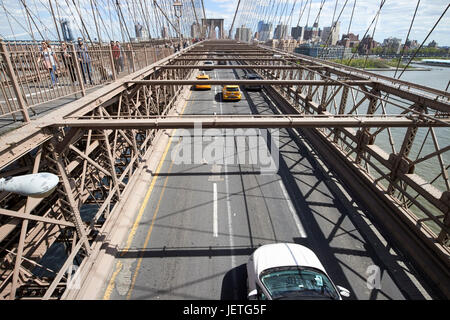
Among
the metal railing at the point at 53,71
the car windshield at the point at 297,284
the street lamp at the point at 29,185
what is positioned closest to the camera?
the street lamp at the point at 29,185

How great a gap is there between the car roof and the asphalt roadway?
107 cm

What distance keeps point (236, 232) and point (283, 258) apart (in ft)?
8.93

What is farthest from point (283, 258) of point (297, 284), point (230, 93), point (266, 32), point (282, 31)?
→ point (266, 32)

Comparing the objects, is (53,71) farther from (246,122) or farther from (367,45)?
(367,45)

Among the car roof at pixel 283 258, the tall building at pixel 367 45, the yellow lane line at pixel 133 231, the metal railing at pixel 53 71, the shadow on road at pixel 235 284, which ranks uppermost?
the tall building at pixel 367 45

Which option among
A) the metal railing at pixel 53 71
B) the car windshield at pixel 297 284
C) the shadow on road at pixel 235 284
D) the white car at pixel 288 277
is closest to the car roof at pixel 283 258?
the white car at pixel 288 277

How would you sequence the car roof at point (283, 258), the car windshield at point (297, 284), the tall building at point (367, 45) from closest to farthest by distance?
1. the car windshield at point (297, 284)
2. the car roof at point (283, 258)
3. the tall building at point (367, 45)

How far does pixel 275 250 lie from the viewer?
6.64 meters

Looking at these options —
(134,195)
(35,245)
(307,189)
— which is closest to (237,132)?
(307,189)

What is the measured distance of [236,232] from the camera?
881cm

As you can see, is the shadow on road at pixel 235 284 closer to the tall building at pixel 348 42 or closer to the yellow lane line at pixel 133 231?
the yellow lane line at pixel 133 231

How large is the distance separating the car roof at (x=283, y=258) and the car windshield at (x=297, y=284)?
139 millimetres

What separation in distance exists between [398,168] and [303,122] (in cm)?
474

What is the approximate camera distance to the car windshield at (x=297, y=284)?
542 cm
